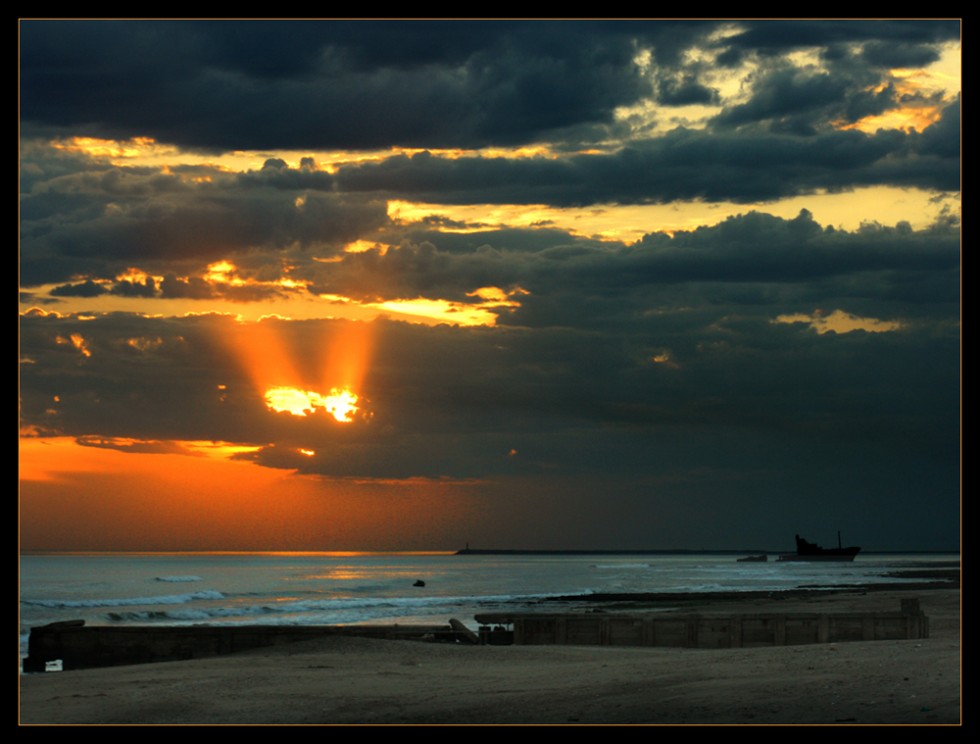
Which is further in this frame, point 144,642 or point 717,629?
point 144,642

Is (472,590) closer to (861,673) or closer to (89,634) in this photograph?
(89,634)

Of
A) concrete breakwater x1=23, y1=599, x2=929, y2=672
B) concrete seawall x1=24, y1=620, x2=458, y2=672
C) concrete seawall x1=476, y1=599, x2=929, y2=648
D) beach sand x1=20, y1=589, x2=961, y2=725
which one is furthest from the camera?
concrete seawall x1=24, y1=620, x2=458, y2=672

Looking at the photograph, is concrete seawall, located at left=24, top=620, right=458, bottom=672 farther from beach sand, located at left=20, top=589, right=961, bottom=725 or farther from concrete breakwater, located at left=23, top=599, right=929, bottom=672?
beach sand, located at left=20, top=589, right=961, bottom=725

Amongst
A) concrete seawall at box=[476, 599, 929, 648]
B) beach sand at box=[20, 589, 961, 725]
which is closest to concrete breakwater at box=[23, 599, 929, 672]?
concrete seawall at box=[476, 599, 929, 648]

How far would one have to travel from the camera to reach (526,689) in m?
19.5

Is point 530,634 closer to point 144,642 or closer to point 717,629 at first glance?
point 717,629

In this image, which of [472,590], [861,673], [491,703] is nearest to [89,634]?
[491,703]

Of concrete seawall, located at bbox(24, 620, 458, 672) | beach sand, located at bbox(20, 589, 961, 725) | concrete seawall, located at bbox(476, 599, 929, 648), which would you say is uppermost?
beach sand, located at bbox(20, 589, 961, 725)

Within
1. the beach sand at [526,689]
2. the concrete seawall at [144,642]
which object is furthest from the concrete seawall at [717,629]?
the concrete seawall at [144,642]

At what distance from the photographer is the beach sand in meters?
15.8

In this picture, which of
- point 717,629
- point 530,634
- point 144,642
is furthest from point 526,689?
point 144,642
